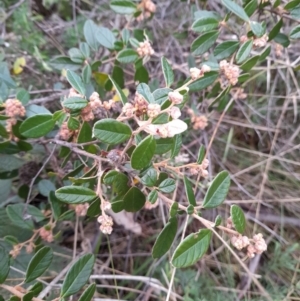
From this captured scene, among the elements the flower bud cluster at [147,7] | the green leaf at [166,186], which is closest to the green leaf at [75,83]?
the green leaf at [166,186]

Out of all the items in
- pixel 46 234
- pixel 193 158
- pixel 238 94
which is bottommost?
pixel 193 158

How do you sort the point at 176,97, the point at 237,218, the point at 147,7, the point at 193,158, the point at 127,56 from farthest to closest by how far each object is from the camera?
the point at 193,158 → the point at 147,7 → the point at 127,56 → the point at 237,218 → the point at 176,97

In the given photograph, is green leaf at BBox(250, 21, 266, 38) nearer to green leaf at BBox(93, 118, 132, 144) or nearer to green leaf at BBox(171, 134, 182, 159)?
green leaf at BBox(171, 134, 182, 159)

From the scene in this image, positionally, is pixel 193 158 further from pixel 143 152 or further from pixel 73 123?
pixel 143 152

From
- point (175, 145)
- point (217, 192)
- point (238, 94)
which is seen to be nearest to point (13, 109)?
point (175, 145)

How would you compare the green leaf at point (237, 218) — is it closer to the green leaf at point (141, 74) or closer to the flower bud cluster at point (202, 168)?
the flower bud cluster at point (202, 168)

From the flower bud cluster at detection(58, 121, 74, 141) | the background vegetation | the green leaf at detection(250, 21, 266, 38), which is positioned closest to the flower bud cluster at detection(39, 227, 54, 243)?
the background vegetation

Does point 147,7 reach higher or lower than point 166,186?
higher
